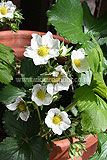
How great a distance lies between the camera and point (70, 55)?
685 mm

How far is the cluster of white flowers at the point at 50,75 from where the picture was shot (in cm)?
62

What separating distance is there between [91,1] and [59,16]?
78 cm

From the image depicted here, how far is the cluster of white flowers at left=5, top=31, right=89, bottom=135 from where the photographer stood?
2.04ft

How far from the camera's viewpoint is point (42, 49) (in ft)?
2.13

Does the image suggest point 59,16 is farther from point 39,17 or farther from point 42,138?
point 39,17

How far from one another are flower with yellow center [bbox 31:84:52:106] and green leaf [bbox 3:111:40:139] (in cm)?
16

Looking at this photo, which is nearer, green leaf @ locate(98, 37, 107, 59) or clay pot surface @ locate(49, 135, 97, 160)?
clay pot surface @ locate(49, 135, 97, 160)

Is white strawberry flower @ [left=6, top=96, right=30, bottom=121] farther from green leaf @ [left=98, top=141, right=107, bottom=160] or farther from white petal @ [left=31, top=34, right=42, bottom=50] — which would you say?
green leaf @ [left=98, top=141, right=107, bottom=160]

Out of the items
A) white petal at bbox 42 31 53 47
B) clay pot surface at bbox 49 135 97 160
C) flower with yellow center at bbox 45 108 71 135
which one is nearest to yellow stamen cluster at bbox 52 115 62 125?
flower with yellow center at bbox 45 108 71 135

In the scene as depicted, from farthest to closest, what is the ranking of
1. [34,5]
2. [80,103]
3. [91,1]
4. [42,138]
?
[91,1]
[34,5]
[42,138]
[80,103]

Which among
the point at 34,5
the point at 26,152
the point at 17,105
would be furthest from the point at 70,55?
the point at 34,5

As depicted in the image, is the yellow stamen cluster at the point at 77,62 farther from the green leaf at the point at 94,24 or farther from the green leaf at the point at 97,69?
the green leaf at the point at 94,24

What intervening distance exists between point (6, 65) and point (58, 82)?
0.67 ft

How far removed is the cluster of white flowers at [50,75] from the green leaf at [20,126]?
0.12 m
